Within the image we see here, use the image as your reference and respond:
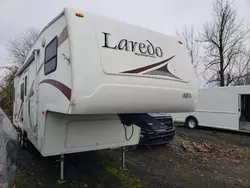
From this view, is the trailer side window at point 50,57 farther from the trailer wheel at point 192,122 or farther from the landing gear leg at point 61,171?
the trailer wheel at point 192,122

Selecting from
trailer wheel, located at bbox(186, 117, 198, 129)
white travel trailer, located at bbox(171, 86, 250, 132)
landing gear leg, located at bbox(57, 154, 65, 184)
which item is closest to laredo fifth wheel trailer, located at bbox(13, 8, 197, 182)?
landing gear leg, located at bbox(57, 154, 65, 184)

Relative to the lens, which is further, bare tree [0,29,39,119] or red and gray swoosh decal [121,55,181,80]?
bare tree [0,29,39,119]

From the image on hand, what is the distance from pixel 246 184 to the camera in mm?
4113

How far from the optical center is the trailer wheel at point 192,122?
37.0 feet

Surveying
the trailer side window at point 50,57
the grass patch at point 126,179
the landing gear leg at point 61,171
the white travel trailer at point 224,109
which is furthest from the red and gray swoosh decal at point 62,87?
the white travel trailer at point 224,109

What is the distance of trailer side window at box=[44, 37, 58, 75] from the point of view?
3.13 meters

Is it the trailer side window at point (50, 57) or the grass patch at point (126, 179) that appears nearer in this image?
the trailer side window at point (50, 57)

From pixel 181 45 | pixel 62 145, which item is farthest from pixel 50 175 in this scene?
pixel 181 45

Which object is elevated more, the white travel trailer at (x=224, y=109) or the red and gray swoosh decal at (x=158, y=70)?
the red and gray swoosh decal at (x=158, y=70)

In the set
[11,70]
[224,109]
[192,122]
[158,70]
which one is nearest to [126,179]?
[158,70]

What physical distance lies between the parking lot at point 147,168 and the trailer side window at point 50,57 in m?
2.25

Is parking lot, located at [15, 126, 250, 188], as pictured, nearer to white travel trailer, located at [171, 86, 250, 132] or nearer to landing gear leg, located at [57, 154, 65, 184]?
landing gear leg, located at [57, 154, 65, 184]

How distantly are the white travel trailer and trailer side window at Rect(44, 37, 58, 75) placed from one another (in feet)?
24.5

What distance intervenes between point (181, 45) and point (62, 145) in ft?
9.51
